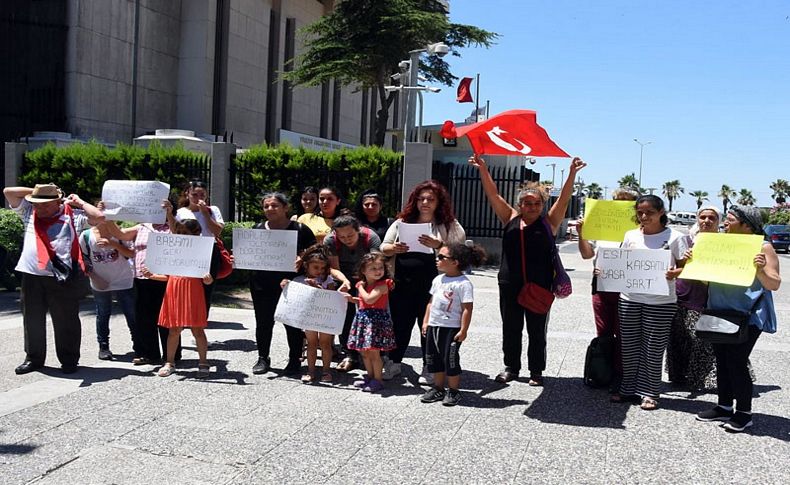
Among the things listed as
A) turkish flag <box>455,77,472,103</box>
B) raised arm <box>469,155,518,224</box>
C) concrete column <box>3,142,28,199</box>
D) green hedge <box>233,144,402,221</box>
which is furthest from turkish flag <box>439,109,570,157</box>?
concrete column <box>3,142,28,199</box>

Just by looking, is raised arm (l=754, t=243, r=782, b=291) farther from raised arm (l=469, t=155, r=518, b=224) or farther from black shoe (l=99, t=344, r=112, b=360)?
black shoe (l=99, t=344, r=112, b=360)

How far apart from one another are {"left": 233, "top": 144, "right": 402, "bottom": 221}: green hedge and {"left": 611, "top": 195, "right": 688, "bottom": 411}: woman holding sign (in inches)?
415

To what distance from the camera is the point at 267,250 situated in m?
6.35

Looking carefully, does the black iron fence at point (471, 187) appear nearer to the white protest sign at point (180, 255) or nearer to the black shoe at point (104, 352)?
the black shoe at point (104, 352)

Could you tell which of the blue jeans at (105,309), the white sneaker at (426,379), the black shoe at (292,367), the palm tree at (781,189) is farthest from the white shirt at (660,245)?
the palm tree at (781,189)

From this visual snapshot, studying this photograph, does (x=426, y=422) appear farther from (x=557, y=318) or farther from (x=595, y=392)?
(x=557, y=318)

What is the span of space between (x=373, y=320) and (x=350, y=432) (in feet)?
4.30

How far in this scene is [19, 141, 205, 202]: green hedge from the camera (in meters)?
16.9

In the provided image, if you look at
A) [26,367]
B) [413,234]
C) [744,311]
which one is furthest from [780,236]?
[26,367]

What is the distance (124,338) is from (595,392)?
527 cm

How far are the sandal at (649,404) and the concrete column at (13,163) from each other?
57.4ft

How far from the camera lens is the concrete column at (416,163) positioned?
1553cm

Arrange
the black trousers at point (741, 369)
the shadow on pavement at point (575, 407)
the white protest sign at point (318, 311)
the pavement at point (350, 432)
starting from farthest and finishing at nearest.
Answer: the white protest sign at point (318, 311), the shadow on pavement at point (575, 407), the black trousers at point (741, 369), the pavement at point (350, 432)

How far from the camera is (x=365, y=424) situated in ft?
16.5
